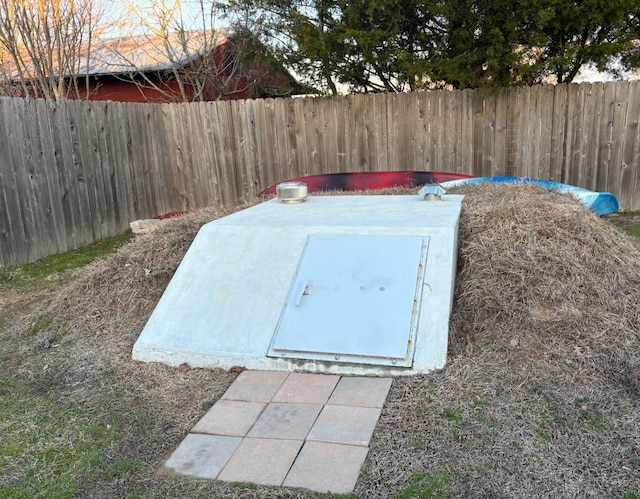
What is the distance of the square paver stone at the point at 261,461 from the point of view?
215 cm

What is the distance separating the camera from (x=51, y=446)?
247cm

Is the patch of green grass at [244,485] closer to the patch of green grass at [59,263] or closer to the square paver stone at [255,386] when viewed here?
the square paver stone at [255,386]

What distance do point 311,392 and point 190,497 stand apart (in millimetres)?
815

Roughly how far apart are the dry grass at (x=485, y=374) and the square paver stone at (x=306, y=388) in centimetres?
33

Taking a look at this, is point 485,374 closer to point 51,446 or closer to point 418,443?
point 418,443

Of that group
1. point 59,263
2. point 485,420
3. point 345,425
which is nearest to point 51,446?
point 345,425

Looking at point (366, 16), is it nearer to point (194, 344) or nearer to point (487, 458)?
point (194, 344)

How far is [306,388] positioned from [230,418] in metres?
0.41

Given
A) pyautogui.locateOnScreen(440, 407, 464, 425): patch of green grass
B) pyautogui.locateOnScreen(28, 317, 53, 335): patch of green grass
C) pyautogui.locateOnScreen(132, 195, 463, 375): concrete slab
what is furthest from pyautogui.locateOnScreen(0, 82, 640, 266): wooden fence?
pyautogui.locateOnScreen(440, 407, 464, 425): patch of green grass

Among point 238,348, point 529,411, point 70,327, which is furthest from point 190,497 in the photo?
point 70,327

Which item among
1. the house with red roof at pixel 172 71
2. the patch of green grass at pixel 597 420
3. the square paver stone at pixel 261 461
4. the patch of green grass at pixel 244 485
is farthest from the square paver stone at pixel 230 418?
the house with red roof at pixel 172 71

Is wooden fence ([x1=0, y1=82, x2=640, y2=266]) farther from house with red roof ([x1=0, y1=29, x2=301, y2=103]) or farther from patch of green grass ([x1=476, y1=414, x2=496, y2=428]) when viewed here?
A: patch of green grass ([x1=476, y1=414, x2=496, y2=428])

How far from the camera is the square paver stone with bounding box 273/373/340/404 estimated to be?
2.67m

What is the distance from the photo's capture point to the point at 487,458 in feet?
7.15
